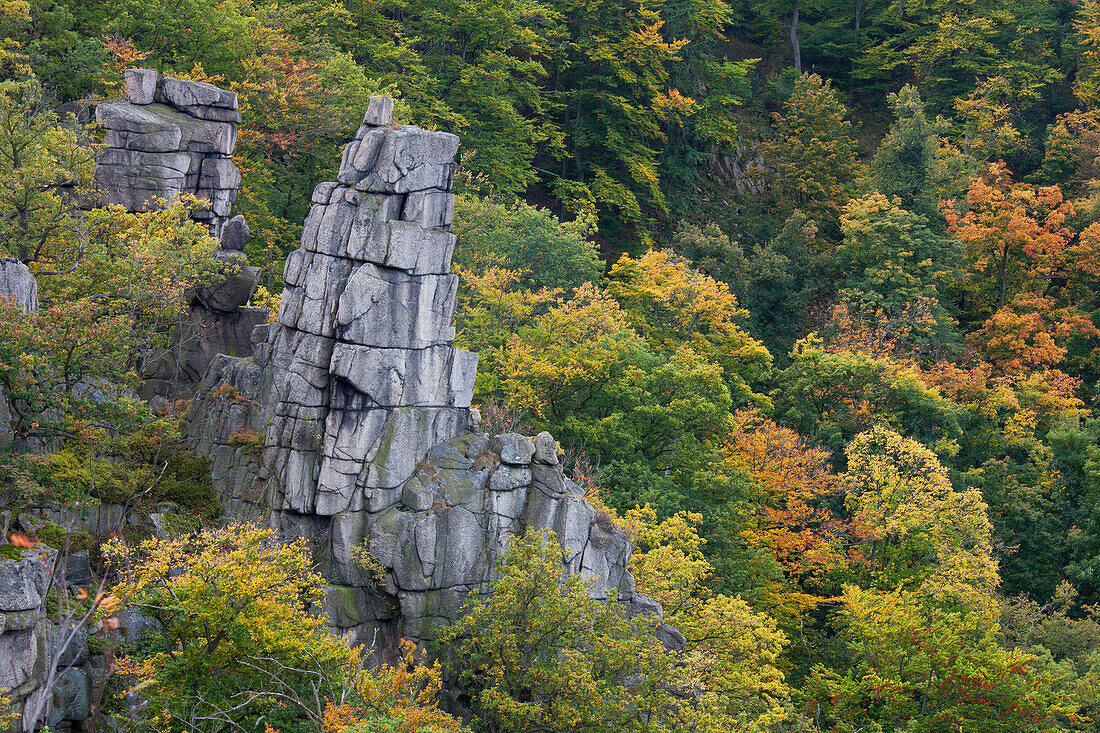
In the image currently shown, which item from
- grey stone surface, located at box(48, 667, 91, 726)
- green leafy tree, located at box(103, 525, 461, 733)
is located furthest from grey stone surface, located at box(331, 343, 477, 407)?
grey stone surface, located at box(48, 667, 91, 726)

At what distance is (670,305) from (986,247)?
1906 cm

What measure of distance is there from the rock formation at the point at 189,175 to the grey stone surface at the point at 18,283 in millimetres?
6694

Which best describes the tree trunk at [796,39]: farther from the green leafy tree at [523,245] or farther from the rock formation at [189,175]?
the rock formation at [189,175]

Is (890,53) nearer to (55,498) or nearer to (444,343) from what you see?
(444,343)

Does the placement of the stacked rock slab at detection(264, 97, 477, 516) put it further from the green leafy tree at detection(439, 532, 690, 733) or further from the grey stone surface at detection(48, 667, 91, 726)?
the grey stone surface at detection(48, 667, 91, 726)

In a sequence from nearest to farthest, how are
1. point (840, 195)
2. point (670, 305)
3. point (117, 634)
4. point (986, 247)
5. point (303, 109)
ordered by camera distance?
1. point (117, 634)
2. point (303, 109)
3. point (670, 305)
4. point (986, 247)
5. point (840, 195)

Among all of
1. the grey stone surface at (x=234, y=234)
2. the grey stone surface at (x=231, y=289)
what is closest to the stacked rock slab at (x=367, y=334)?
the grey stone surface at (x=231, y=289)

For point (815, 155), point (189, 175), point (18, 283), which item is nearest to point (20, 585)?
point (18, 283)

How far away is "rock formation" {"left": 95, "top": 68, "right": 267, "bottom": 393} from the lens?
102 ft

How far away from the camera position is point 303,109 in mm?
37594

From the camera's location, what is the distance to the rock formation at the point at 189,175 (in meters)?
31.0

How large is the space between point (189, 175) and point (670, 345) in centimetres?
1963

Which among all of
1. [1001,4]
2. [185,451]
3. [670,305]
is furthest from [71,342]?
[1001,4]

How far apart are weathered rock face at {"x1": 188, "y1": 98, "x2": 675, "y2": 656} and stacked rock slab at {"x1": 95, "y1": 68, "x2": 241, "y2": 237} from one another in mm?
7640
